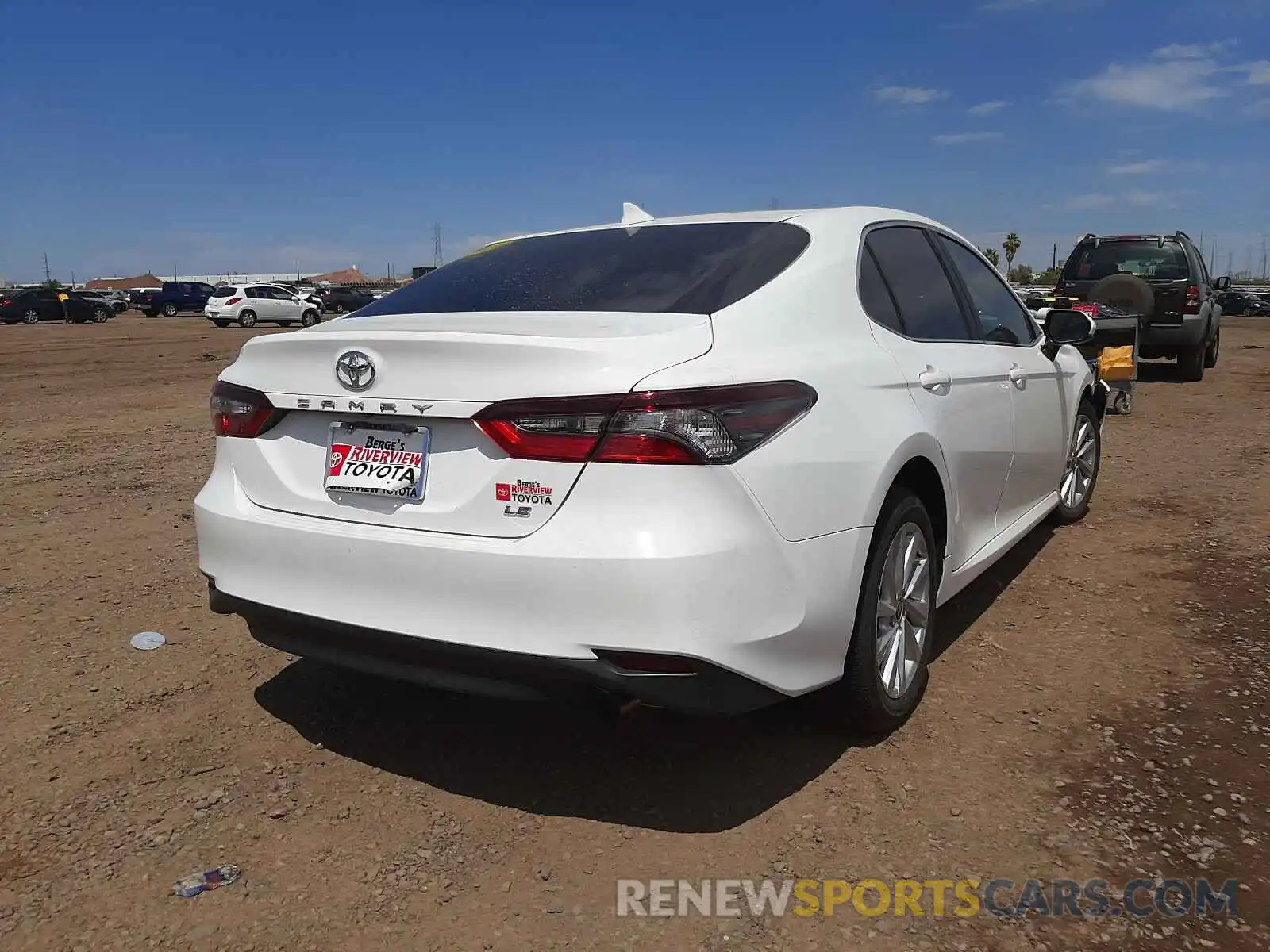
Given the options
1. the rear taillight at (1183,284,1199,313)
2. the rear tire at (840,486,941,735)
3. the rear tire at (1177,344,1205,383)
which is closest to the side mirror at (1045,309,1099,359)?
the rear tire at (840,486,941,735)

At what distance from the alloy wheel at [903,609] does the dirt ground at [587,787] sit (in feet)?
0.74

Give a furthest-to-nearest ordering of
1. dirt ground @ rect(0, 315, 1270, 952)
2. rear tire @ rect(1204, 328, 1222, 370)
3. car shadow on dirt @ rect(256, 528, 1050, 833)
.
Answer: rear tire @ rect(1204, 328, 1222, 370) < car shadow on dirt @ rect(256, 528, 1050, 833) < dirt ground @ rect(0, 315, 1270, 952)

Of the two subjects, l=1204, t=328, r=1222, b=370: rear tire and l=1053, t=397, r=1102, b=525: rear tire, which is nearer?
l=1053, t=397, r=1102, b=525: rear tire

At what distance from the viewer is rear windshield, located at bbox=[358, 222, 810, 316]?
2967 mm

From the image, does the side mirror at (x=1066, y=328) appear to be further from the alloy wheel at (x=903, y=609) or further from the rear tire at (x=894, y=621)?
the alloy wheel at (x=903, y=609)

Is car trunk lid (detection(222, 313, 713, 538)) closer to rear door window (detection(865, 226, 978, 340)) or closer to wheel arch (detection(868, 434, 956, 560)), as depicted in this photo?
wheel arch (detection(868, 434, 956, 560))

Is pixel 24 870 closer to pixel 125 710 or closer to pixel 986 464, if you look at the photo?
pixel 125 710

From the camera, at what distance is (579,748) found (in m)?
3.24

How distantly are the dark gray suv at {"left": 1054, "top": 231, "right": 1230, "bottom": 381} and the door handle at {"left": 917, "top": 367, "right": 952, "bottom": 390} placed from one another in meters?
10.3

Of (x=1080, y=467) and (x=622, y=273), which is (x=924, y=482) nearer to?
(x=622, y=273)

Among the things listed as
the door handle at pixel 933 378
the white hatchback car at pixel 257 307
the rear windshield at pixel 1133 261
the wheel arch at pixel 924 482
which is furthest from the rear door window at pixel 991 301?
the white hatchback car at pixel 257 307

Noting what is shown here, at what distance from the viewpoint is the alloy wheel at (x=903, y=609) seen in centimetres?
315

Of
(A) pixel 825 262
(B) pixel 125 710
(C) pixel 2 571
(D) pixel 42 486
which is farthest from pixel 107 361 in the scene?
(A) pixel 825 262

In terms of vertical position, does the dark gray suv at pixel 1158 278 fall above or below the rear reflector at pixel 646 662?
above
